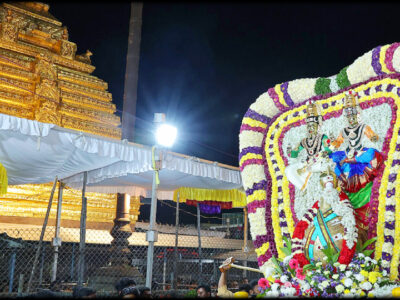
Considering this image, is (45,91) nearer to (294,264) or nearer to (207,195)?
(207,195)

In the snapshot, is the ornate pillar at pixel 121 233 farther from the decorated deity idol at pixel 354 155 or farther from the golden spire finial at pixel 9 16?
the decorated deity idol at pixel 354 155

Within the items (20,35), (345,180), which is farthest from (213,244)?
(345,180)

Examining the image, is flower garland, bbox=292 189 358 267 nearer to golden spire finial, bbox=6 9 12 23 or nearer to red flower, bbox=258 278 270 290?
red flower, bbox=258 278 270 290

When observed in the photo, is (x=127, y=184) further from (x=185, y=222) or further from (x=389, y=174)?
(x=185, y=222)

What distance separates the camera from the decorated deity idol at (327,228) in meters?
4.47

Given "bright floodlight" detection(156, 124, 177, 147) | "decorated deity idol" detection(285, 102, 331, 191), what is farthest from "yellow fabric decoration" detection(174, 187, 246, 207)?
"decorated deity idol" detection(285, 102, 331, 191)

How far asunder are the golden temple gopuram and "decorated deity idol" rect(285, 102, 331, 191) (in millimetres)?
6948

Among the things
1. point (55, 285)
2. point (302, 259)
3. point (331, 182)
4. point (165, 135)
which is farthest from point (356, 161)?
point (55, 285)

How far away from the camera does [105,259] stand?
411 inches

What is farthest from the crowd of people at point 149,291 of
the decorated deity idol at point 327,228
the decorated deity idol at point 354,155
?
the decorated deity idol at point 354,155

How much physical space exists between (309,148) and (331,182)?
0.61 m

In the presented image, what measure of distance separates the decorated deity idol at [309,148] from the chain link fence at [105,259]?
3216 millimetres

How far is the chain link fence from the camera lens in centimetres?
800

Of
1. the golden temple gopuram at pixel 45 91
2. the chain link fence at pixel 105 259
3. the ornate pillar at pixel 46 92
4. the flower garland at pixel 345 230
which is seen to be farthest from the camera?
the ornate pillar at pixel 46 92
